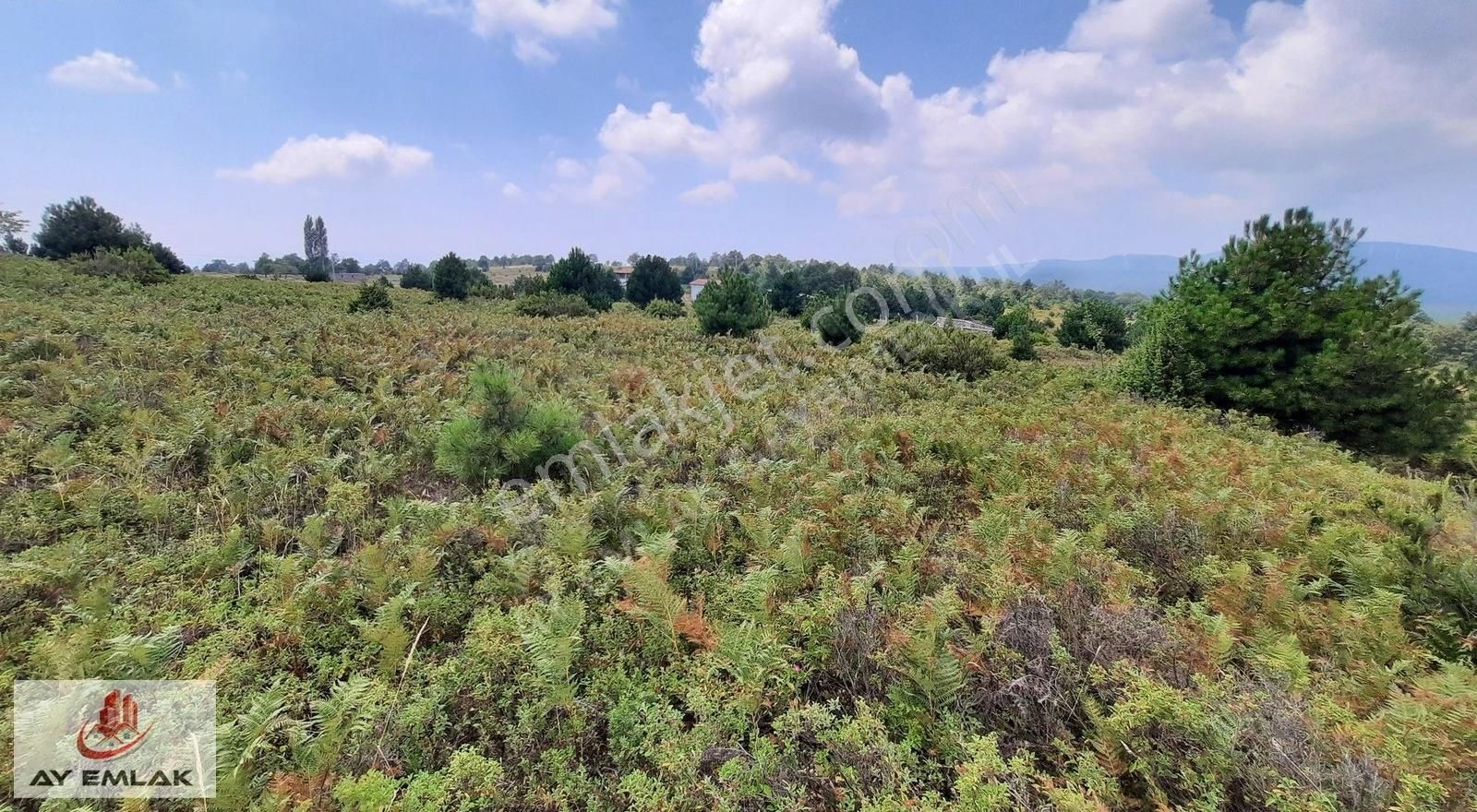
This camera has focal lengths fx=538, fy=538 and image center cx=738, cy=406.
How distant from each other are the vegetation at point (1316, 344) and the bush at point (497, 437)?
11.7m

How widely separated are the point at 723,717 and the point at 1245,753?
1.91 m

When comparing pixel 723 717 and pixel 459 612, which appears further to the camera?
pixel 459 612

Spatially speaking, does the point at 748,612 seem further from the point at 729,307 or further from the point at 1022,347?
the point at 1022,347

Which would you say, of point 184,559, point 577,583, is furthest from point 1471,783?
point 184,559

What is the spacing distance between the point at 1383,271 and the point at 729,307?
13614mm

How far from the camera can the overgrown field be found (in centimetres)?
202

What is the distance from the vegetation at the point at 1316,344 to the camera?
873cm

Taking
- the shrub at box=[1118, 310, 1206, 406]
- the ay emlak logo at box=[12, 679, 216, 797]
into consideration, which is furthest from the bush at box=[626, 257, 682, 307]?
the ay emlak logo at box=[12, 679, 216, 797]

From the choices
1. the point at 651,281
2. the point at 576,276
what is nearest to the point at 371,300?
the point at 576,276

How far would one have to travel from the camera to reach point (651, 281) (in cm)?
4509

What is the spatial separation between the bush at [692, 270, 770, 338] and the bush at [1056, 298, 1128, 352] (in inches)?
855

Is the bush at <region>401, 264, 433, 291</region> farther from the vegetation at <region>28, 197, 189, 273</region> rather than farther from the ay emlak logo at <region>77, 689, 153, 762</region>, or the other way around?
the ay emlak logo at <region>77, 689, 153, 762</region>

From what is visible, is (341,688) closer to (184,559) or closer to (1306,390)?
(184,559)

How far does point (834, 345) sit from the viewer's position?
16.5m
